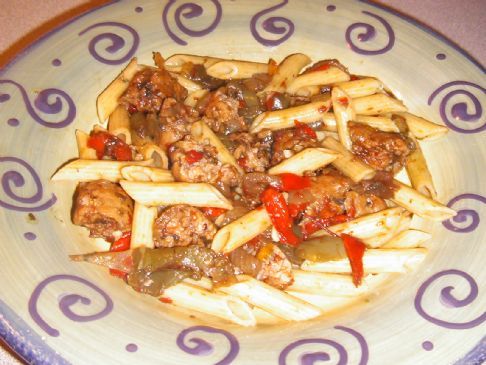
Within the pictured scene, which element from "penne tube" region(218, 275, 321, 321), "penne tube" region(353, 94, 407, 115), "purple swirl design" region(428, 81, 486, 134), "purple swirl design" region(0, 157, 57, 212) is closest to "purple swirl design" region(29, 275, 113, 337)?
"purple swirl design" region(0, 157, 57, 212)

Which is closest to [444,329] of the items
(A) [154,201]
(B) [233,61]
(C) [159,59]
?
(A) [154,201]

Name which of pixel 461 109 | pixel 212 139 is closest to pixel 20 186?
pixel 212 139

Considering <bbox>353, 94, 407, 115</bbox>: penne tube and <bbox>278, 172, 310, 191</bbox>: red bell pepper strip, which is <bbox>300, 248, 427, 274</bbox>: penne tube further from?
<bbox>353, 94, 407, 115</bbox>: penne tube

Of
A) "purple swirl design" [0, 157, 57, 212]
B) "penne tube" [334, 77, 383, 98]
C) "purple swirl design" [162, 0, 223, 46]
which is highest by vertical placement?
"purple swirl design" [162, 0, 223, 46]

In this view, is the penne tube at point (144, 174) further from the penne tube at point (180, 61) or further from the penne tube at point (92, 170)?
the penne tube at point (180, 61)

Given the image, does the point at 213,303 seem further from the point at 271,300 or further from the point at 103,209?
the point at 103,209

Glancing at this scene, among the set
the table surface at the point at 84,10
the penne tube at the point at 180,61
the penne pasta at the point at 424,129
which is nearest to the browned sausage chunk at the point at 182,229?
the penne tube at the point at 180,61
